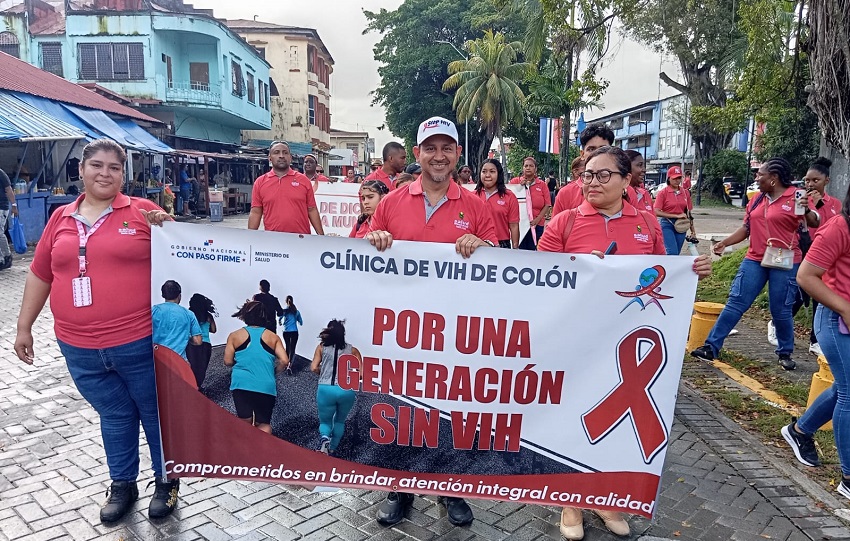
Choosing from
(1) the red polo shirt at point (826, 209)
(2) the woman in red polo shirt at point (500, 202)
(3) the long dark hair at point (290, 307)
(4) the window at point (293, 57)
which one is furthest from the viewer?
(4) the window at point (293, 57)

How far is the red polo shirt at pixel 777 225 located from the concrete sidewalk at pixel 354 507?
2.12 meters

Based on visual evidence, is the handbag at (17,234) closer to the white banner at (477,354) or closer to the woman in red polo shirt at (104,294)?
the woman in red polo shirt at (104,294)

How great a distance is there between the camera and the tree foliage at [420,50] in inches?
1598

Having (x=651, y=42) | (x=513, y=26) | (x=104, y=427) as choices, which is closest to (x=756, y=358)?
(x=104, y=427)

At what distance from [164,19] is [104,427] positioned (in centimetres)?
3029

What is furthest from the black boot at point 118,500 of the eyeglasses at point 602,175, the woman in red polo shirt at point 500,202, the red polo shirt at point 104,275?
the woman in red polo shirt at point 500,202

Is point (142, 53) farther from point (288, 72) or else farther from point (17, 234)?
point (288, 72)

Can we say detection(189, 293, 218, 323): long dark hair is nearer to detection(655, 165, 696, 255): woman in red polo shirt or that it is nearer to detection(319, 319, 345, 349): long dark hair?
detection(319, 319, 345, 349): long dark hair

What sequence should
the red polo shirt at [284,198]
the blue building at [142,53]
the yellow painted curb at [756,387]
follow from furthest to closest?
the blue building at [142,53], the red polo shirt at [284,198], the yellow painted curb at [756,387]

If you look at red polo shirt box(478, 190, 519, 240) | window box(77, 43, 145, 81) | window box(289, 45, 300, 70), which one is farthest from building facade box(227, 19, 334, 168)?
red polo shirt box(478, 190, 519, 240)

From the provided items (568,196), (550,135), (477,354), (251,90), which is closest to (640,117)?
(251,90)

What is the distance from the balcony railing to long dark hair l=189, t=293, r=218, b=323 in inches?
1143

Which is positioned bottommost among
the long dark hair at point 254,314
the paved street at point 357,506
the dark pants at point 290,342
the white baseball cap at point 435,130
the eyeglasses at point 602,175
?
the paved street at point 357,506

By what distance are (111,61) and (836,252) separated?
108 ft
